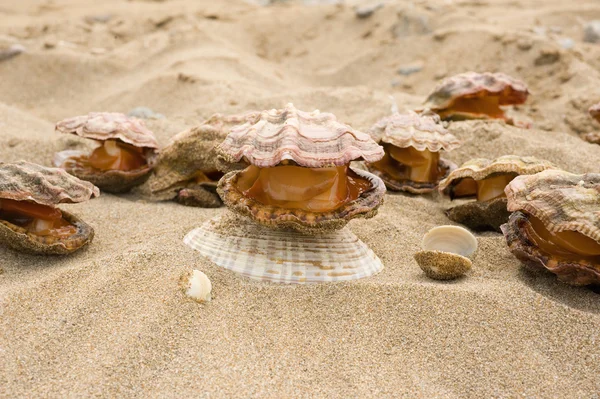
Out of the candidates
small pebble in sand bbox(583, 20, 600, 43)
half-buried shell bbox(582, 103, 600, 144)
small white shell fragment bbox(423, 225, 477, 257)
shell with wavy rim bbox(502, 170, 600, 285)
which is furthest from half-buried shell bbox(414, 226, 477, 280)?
small pebble in sand bbox(583, 20, 600, 43)

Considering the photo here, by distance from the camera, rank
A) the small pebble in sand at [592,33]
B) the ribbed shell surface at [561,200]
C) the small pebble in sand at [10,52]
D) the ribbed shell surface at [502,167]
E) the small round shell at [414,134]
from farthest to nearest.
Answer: the small pebble in sand at [592,33], the small pebble in sand at [10,52], the small round shell at [414,134], the ribbed shell surface at [502,167], the ribbed shell surface at [561,200]

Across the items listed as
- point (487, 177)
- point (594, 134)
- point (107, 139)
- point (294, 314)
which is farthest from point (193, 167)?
point (594, 134)

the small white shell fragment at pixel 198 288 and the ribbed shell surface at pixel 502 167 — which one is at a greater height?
the ribbed shell surface at pixel 502 167

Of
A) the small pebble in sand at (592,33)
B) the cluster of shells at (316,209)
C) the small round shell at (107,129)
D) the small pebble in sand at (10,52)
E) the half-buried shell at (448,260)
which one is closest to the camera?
the cluster of shells at (316,209)

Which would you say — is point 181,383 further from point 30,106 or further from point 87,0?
point 87,0

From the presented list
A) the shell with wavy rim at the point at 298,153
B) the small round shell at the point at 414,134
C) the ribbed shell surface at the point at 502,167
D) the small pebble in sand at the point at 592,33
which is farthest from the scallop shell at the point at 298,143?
the small pebble in sand at the point at 592,33

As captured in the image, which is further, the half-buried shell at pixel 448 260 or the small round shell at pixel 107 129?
the small round shell at pixel 107 129

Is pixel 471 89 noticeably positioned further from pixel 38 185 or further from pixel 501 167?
pixel 38 185

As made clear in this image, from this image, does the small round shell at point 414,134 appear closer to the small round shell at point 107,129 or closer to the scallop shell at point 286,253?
the scallop shell at point 286,253
